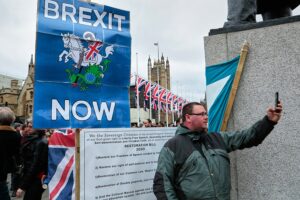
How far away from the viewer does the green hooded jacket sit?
2.52 m

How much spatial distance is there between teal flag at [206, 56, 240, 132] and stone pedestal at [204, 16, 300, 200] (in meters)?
0.10

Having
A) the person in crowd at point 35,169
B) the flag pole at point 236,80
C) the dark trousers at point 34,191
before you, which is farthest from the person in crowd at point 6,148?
the flag pole at point 236,80

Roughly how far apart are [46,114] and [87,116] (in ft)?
1.32

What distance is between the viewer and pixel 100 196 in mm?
2922

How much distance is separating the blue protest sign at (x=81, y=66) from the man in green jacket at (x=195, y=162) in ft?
3.05

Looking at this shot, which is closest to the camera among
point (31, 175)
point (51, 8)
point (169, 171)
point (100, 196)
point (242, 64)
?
point (169, 171)

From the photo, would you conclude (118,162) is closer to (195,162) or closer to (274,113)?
(195,162)

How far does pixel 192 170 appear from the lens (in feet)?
8.40

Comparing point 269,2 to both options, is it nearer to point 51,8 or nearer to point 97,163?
point 51,8

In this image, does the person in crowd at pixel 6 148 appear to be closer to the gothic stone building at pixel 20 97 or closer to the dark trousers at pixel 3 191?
the dark trousers at pixel 3 191

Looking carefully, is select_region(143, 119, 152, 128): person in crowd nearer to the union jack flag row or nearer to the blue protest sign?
the union jack flag row

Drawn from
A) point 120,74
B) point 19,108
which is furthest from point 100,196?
point 19,108

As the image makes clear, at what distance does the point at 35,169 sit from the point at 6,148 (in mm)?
818

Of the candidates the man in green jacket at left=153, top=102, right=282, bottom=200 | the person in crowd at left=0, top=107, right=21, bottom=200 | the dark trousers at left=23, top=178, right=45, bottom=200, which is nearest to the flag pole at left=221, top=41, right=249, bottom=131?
the man in green jacket at left=153, top=102, right=282, bottom=200
